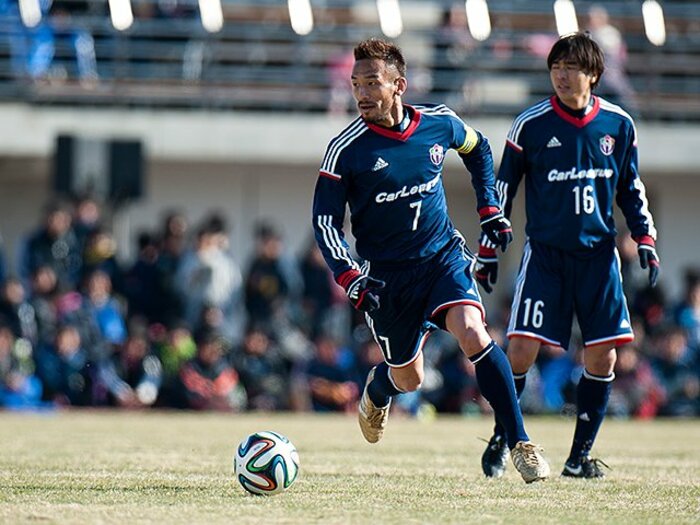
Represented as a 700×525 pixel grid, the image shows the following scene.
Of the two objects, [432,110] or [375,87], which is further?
[432,110]

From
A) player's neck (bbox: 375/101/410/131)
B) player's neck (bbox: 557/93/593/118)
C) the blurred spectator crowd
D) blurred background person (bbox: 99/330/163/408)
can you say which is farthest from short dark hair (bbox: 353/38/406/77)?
blurred background person (bbox: 99/330/163/408)

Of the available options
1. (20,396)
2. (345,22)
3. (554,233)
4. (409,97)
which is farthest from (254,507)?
(345,22)

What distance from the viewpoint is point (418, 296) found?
754cm

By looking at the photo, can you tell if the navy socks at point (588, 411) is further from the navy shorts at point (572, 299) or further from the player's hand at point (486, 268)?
the player's hand at point (486, 268)

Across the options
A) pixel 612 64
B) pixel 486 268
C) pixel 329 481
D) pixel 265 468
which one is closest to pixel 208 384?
pixel 612 64

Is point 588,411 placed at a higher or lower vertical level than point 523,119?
lower

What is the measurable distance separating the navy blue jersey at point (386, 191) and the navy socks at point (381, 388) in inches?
32.9

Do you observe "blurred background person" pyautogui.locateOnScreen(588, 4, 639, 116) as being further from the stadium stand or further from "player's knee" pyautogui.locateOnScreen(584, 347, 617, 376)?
"player's knee" pyautogui.locateOnScreen(584, 347, 617, 376)

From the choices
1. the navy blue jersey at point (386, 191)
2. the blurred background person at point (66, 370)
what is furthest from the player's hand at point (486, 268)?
the blurred background person at point (66, 370)

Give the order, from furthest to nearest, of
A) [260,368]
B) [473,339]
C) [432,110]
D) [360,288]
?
[260,368], [432,110], [473,339], [360,288]

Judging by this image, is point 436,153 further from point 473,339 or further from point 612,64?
point 612,64

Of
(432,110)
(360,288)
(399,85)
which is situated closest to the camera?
(360,288)

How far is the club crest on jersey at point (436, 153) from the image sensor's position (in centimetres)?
754

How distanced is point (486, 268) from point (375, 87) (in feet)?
5.00
